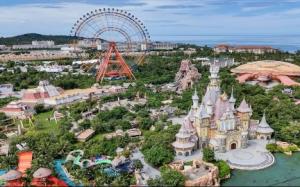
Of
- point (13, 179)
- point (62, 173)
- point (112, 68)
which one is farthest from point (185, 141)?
point (112, 68)

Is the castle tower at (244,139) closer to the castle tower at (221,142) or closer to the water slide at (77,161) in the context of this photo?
the castle tower at (221,142)

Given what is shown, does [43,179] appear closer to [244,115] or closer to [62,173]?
[62,173]

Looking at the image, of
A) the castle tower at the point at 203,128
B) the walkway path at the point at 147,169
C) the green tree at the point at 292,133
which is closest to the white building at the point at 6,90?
the walkway path at the point at 147,169

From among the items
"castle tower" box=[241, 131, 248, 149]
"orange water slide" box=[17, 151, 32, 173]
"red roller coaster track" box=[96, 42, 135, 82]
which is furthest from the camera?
"red roller coaster track" box=[96, 42, 135, 82]

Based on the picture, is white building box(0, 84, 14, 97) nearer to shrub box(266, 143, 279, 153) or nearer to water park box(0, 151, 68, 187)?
water park box(0, 151, 68, 187)

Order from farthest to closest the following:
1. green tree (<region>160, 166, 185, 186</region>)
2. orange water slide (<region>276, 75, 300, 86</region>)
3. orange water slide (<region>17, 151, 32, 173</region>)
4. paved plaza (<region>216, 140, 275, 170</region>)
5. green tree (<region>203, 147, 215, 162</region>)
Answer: orange water slide (<region>276, 75, 300, 86</region>) → paved plaza (<region>216, 140, 275, 170</region>) → green tree (<region>203, 147, 215, 162</region>) → orange water slide (<region>17, 151, 32, 173</region>) → green tree (<region>160, 166, 185, 186</region>)

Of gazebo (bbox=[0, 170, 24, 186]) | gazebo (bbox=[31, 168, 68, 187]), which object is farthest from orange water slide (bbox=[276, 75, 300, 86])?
gazebo (bbox=[0, 170, 24, 186])
